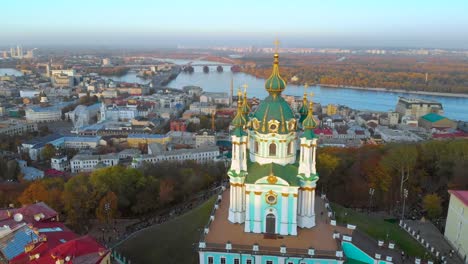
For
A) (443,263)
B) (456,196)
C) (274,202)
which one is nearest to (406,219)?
(456,196)

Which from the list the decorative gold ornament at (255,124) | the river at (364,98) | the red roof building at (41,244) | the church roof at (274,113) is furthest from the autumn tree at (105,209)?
the river at (364,98)

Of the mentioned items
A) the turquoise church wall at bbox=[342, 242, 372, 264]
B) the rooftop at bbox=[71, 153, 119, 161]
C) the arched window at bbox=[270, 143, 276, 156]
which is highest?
the arched window at bbox=[270, 143, 276, 156]

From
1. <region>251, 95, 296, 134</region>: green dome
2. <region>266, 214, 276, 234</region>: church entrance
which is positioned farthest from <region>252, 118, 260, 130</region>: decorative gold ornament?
<region>266, 214, 276, 234</region>: church entrance

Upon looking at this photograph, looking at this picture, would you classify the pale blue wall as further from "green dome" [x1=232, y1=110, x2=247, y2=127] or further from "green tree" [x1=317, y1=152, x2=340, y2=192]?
"green tree" [x1=317, y1=152, x2=340, y2=192]

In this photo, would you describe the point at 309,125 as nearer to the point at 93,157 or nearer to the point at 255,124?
the point at 255,124

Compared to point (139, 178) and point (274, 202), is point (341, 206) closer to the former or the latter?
point (274, 202)

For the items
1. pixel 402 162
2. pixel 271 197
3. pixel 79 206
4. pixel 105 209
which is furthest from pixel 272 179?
pixel 402 162

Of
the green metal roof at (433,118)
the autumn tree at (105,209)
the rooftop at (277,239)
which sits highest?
the rooftop at (277,239)

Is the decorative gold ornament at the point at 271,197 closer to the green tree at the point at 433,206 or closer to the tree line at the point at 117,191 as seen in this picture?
the tree line at the point at 117,191
